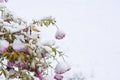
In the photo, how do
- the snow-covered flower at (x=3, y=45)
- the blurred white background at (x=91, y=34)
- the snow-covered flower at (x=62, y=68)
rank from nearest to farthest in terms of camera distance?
the snow-covered flower at (x=3, y=45) → the snow-covered flower at (x=62, y=68) → the blurred white background at (x=91, y=34)

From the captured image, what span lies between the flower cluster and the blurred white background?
204mm

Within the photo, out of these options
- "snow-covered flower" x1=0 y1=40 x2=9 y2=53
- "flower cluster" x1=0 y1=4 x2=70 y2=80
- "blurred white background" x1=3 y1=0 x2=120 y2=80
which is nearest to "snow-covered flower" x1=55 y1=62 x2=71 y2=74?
"flower cluster" x1=0 y1=4 x2=70 y2=80

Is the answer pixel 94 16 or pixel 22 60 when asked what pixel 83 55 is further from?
pixel 94 16

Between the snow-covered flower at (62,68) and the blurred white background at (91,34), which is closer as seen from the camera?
the snow-covered flower at (62,68)

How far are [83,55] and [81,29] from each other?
2215 cm


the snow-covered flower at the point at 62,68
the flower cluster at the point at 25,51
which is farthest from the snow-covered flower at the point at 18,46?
the snow-covered flower at the point at 62,68

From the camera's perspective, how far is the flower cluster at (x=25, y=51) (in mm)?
2898

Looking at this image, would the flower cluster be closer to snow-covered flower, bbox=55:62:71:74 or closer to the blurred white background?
snow-covered flower, bbox=55:62:71:74

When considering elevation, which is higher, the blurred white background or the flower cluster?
the blurred white background

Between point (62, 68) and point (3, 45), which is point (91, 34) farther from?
point (3, 45)

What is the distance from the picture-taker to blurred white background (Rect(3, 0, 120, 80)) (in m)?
27.2

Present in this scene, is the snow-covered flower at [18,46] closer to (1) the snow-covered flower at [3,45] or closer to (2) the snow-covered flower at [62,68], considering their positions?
(1) the snow-covered flower at [3,45]

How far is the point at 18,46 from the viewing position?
9.35 feet

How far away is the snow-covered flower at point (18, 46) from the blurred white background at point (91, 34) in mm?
354
